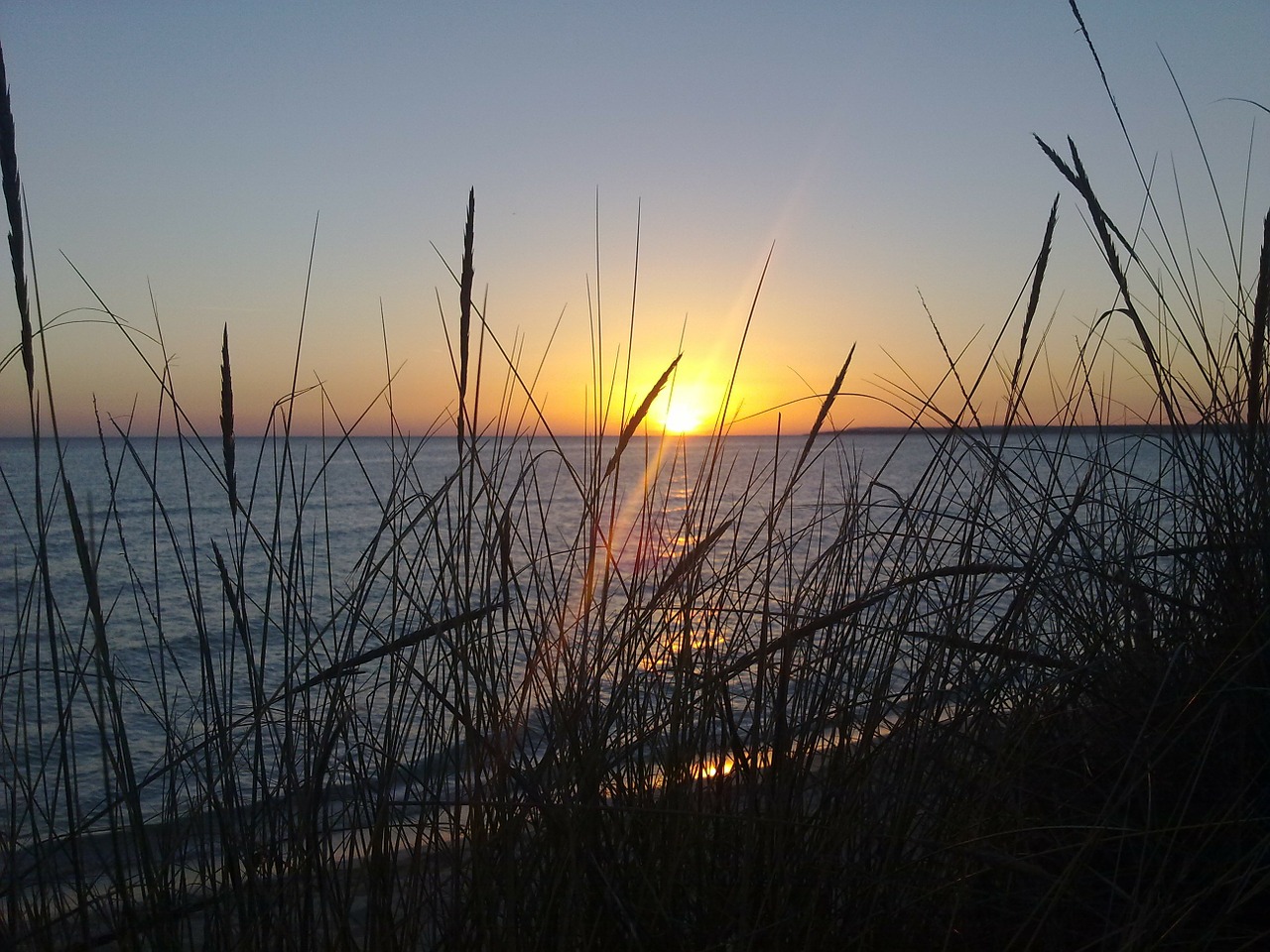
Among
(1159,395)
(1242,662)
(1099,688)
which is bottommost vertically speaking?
(1099,688)

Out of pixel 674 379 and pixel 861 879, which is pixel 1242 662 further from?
pixel 674 379

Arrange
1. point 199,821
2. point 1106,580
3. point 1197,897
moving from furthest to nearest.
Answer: point 1106,580 < point 199,821 < point 1197,897

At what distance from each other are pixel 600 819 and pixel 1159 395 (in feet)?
3.56

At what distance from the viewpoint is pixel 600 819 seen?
1.16 meters

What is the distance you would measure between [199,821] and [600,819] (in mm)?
502

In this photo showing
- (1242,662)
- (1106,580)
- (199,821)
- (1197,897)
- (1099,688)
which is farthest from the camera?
(1106,580)

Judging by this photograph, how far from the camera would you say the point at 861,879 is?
114 centimetres

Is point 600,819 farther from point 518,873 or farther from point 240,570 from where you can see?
point 240,570

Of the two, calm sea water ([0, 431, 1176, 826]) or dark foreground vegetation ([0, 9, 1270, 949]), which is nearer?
dark foreground vegetation ([0, 9, 1270, 949])

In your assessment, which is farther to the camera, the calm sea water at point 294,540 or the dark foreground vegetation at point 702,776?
the calm sea water at point 294,540

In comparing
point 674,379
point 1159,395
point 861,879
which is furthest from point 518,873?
point 1159,395

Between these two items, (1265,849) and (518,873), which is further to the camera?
(518,873)

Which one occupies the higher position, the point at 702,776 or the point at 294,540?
the point at 294,540

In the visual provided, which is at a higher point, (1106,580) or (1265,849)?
(1106,580)
